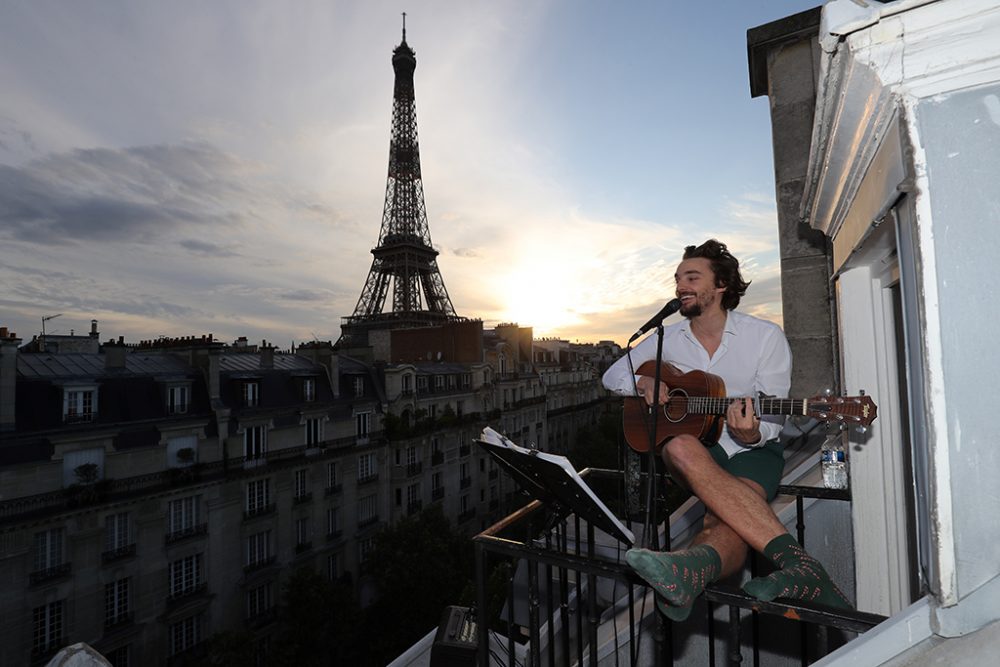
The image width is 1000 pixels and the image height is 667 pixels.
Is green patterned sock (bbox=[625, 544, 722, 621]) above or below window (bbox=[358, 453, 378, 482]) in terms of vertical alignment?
above

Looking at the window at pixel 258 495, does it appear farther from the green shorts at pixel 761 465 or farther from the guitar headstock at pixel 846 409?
the guitar headstock at pixel 846 409

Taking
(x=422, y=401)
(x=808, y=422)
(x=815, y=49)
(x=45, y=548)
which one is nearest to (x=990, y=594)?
(x=808, y=422)

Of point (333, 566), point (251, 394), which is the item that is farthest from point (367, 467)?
point (251, 394)

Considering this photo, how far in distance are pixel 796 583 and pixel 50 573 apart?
57.4ft

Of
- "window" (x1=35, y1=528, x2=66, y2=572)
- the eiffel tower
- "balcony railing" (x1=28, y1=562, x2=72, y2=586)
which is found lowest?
"balcony railing" (x1=28, y1=562, x2=72, y2=586)

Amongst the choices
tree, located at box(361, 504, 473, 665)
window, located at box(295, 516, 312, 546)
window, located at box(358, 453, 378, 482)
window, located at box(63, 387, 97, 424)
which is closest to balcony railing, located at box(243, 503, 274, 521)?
window, located at box(295, 516, 312, 546)

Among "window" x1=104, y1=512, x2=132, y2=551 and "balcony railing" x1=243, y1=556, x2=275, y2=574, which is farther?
"balcony railing" x1=243, y1=556, x2=275, y2=574

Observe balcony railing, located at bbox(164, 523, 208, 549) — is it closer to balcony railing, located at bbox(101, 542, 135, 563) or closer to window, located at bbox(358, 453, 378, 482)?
balcony railing, located at bbox(101, 542, 135, 563)

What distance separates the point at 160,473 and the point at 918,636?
720 inches

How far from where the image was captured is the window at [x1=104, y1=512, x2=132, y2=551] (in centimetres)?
1414

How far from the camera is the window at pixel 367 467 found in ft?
71.6

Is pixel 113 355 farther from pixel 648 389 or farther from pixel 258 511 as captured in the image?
pixel 648 389

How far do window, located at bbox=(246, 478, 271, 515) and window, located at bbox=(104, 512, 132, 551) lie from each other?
3.52 m

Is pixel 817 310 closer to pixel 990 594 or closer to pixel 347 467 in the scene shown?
pixel 990 594
